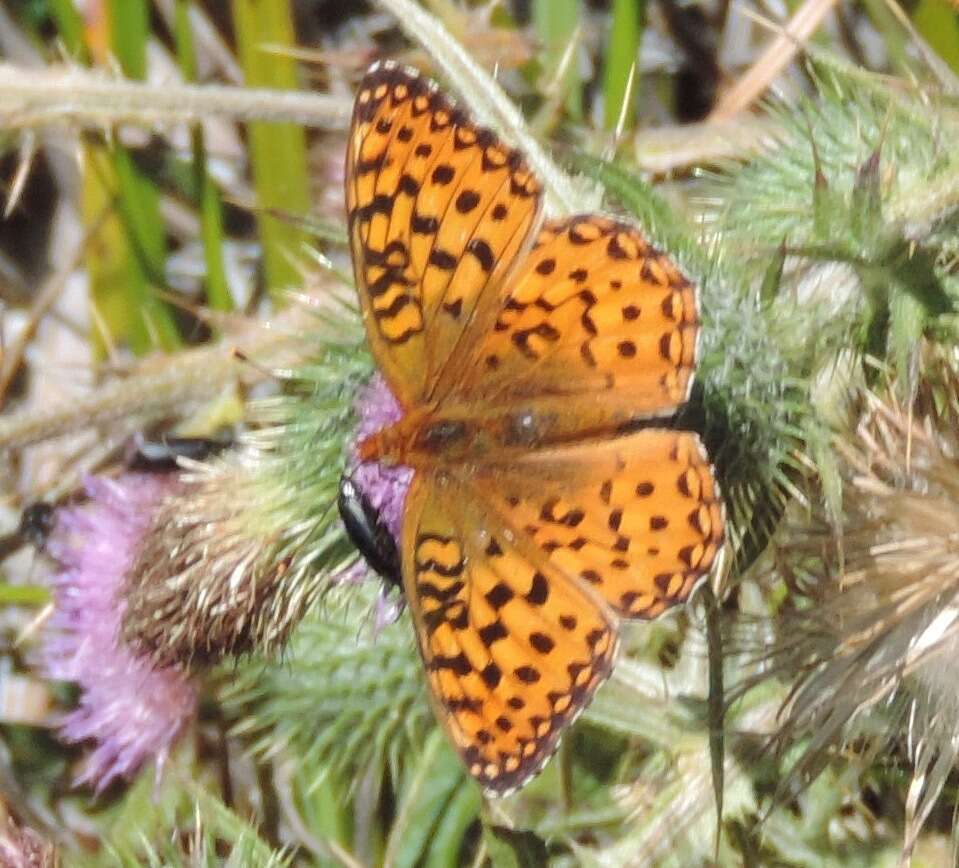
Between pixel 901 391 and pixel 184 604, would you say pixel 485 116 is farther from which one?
pixel 184 604

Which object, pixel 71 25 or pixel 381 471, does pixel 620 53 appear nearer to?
pixel 71 25

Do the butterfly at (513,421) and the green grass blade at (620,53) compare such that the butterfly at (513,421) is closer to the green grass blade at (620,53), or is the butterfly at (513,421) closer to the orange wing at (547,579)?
the orange wing at (547,579)

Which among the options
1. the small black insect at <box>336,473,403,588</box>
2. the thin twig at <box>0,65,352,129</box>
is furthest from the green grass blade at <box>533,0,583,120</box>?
the small black insect at <box>336,473,403,588</box>

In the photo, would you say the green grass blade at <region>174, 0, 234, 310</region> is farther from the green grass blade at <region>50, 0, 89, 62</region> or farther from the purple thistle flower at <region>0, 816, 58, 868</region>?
the purple thistle flower at <region>0, 816, 58, 868</region>

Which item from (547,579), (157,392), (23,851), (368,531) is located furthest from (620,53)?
(23,851)

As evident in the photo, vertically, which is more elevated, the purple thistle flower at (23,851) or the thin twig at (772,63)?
the thin twig at (772,63)

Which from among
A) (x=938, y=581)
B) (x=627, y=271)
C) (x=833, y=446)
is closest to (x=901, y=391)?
(x=833, y=446)

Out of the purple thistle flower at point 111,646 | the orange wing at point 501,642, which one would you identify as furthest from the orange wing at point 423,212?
the purple thistle flower at point 111,646
